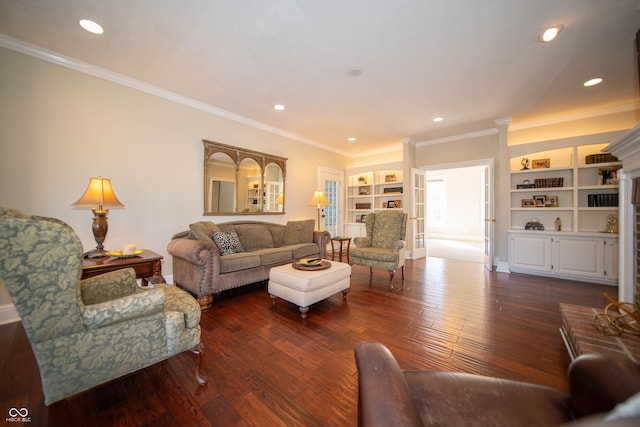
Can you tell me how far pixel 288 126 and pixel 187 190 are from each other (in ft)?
7.20

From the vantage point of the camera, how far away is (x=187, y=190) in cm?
352

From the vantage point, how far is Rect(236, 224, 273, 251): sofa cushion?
3.81 meters

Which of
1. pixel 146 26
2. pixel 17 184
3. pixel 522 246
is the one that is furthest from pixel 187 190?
pixel 522 246

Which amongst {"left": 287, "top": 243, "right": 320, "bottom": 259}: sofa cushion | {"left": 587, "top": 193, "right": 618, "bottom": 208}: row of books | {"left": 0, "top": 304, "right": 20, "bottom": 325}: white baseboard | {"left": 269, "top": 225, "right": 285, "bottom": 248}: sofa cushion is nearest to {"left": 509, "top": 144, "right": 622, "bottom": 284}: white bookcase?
{"left": 587, "top": 193, "right": 618, "bottom": 208}: row of books

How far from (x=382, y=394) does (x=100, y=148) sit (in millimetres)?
3688

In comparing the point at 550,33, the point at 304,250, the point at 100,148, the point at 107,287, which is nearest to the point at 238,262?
the point at 304,250

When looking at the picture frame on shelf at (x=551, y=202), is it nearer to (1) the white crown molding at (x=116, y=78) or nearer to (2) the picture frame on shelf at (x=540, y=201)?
(2) the picture frame on shelf at (x=540, y=201)

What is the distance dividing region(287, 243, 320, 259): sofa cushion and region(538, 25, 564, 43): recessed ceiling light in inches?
148

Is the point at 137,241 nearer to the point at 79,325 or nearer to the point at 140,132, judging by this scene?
the point at 140,132

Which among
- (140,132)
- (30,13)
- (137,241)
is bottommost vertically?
(137,241)

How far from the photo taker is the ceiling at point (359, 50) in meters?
1.94

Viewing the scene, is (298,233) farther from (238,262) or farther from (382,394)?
(382,394)

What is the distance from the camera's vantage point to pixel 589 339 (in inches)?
62.5
